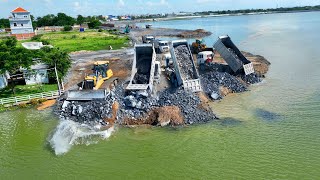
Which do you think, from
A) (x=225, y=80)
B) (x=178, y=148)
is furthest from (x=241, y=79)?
(x=178, y=148)

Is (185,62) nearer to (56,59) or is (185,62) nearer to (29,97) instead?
(56,59)

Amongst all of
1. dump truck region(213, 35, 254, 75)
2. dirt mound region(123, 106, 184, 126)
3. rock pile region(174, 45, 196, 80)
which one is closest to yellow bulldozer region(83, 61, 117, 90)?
dirt mound region(123, 106, 184, 126)

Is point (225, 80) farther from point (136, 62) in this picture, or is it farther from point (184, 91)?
point (136, 62)

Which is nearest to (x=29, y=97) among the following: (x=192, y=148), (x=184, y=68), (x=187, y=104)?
(x=184, y=68)

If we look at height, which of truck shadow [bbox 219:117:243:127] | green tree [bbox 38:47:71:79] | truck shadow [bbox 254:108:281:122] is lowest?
truck shadow [bbox 219:117:243:127]

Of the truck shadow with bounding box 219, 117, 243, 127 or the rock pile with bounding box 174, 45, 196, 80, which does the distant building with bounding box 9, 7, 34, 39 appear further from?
the truck shadow with bounding box 219, 117, 243, 127

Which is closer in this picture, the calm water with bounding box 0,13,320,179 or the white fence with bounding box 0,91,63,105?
the calm water with bounding box 0,13,320,179
